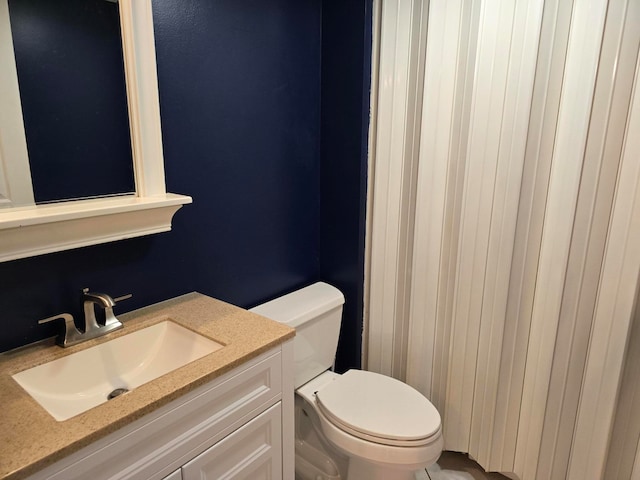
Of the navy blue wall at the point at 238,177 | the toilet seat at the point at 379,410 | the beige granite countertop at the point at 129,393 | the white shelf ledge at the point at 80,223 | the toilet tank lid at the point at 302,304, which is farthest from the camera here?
the toilet tank lid at the point at 302,304

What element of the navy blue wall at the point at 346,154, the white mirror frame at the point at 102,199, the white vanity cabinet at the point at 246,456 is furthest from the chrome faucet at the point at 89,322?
the navy blue wall at the point at 346,154

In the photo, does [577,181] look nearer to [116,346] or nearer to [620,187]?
[620,187]

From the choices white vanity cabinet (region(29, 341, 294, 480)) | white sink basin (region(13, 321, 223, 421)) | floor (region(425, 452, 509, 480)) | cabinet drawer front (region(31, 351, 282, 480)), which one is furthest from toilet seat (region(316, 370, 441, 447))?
white sink basin (region(13, 321, 223, 421))

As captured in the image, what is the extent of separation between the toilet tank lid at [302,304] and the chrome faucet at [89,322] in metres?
0.55

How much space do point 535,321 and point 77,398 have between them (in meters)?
1.44

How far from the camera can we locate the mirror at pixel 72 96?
1.07 m

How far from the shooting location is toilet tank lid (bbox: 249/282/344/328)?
1629 mm

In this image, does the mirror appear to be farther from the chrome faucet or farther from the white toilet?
the white toilet

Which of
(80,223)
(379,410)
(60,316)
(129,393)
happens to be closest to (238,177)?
(80,223)

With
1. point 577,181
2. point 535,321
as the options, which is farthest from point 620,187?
point 535,321

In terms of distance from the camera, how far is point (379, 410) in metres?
1.55

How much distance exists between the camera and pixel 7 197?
106cm

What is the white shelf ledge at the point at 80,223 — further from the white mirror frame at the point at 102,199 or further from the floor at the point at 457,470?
the floor at the point at 457,470

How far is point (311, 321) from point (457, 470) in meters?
0.93
